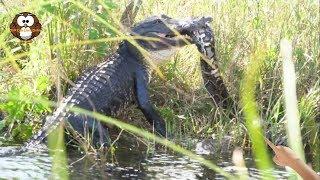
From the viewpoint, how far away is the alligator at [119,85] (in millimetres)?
4570

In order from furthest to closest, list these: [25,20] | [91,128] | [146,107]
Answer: [146,107], [25,20], [91,128]

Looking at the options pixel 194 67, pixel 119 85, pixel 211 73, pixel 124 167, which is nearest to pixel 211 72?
pixel 211 73

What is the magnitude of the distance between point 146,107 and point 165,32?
82 cm

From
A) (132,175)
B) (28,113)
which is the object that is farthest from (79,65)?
(132,175)

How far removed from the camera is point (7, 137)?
463cm

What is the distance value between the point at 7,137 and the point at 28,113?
28 centimetres

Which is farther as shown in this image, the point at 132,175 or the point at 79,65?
the point at 79,65

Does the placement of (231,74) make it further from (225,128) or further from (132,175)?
(132,175)

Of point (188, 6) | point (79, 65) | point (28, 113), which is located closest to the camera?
point (28, 113)

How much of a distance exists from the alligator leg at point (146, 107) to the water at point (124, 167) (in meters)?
0.50

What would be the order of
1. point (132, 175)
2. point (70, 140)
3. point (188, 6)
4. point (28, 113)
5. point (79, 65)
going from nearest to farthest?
point (132, 175) < point (70, 140) < point (28, 113) < point (79, 65) < point (188, 6)

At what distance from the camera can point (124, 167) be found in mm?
4117

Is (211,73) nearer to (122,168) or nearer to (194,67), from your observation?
(194,67)

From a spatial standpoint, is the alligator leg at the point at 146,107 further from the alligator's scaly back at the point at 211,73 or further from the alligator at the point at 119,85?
the alligator's scaly back at the point at 211,73
